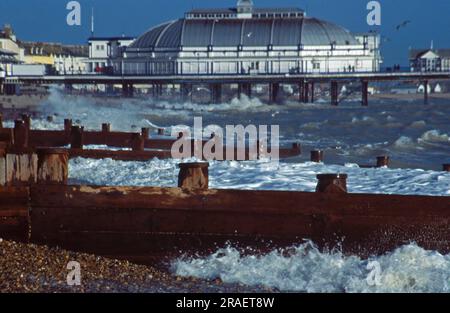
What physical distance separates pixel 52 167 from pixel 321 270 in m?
2.28

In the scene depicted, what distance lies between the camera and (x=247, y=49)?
115 meters

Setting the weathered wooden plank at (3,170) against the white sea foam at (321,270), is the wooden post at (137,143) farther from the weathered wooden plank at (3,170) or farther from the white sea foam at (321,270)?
the white sea foam at (321,270)

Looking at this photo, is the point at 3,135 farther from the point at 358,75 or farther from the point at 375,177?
the point at 358,75

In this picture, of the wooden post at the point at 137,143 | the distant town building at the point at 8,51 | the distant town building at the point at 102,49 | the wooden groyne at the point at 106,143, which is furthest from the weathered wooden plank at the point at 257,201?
the distant town building at the point at 102,49

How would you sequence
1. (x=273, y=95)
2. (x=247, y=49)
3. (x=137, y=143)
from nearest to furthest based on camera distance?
(x=137, y=143) → (x=273, y=95) → (x=247, y=49)

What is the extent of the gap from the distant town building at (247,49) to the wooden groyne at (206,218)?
334ft

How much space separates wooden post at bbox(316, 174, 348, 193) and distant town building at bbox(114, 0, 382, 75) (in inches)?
4011

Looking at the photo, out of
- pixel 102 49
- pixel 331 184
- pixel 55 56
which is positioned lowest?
pixel 331 184

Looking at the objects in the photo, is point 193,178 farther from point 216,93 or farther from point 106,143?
point 216,93

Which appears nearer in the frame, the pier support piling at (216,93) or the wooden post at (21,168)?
the wooden post at (21,168)

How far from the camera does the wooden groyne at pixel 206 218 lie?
321 inches

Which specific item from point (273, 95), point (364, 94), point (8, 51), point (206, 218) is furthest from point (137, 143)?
point (8, 51)

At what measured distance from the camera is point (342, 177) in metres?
8.34

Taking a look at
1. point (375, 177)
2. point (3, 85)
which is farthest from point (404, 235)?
point (3, 85)
